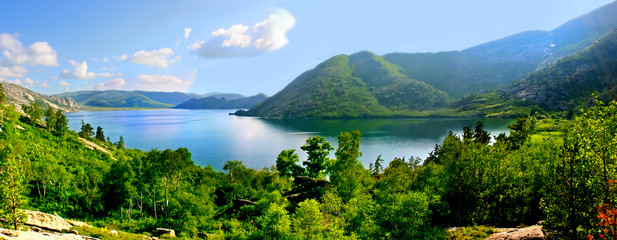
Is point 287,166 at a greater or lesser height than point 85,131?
lesser

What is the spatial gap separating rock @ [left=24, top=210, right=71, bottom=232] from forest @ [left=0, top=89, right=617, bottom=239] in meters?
4.21

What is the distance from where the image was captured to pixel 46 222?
28359 mm

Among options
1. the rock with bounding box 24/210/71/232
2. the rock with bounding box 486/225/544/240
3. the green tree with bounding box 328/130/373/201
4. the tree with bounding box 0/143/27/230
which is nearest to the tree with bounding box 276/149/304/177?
the green tree with bounding box 328/130/373/201

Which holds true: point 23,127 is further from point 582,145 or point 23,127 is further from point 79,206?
point 582,145

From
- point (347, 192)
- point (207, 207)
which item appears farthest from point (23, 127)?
point (347, 192)

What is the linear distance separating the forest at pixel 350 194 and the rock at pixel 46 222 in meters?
4.21

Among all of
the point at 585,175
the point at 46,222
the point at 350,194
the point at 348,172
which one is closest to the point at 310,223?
the point at 350,194

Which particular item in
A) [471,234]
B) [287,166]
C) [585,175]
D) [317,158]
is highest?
[585,175]

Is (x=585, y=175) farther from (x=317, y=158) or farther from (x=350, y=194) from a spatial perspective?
(x=317, y=158)

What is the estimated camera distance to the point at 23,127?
280 ft

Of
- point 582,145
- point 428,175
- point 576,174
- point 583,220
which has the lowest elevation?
point 428,175

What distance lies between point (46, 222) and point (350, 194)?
127ft

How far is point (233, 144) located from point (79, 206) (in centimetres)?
10441

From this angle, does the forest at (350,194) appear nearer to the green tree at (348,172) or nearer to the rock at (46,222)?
the green tree at (348,172)
